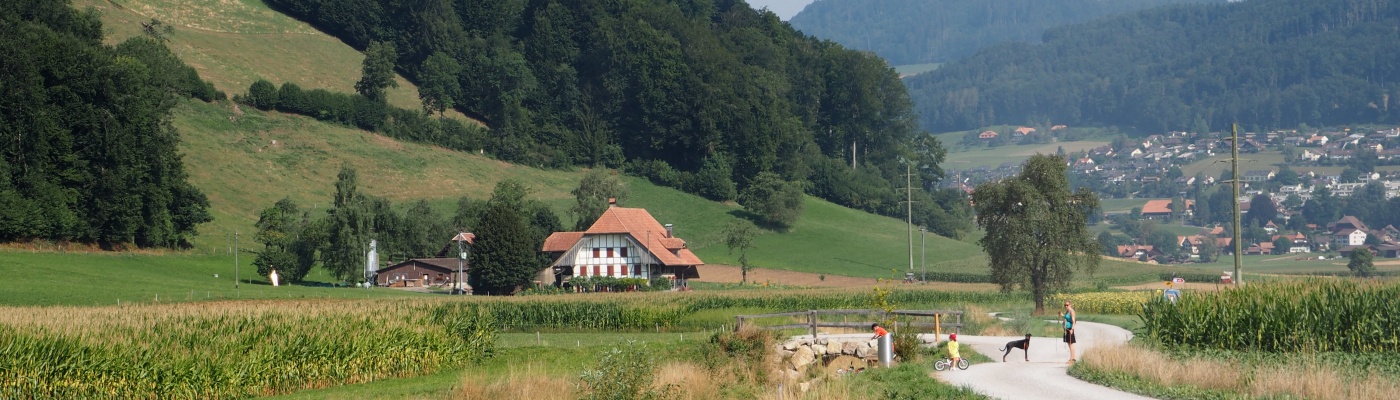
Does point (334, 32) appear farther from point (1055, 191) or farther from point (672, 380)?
point (672, 380)

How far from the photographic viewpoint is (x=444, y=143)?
13850 centimetres

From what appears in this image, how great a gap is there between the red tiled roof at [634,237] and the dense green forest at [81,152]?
2364cm

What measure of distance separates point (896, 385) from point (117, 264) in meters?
59.7

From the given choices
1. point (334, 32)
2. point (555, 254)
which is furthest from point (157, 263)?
point (334, 32)

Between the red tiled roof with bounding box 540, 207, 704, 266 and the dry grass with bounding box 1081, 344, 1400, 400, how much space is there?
218 feet

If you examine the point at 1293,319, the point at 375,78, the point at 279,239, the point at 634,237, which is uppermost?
the point at 375,78

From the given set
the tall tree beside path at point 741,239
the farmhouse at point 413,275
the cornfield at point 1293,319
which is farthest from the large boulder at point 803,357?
the tall tree beside path at point 741,239

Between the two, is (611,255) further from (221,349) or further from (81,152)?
(221,349)

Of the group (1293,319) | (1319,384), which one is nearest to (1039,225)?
(1293,319)

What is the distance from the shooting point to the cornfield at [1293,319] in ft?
95.7

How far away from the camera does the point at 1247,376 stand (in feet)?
80.0

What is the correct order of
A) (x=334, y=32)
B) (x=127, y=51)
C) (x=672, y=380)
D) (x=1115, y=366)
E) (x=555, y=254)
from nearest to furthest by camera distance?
(x=1115, y=366) < (x=672, y=380) < (x=555, y=254) < (x=127, y=51) < (x=334, y=32)

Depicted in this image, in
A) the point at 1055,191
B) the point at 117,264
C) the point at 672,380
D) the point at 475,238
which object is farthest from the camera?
the point at 475,238

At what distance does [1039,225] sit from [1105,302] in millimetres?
5611
